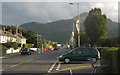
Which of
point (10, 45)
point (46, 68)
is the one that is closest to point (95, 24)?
point (46, 68)

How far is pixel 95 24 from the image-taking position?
54625mm

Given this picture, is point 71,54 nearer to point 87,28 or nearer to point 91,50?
point 91,50

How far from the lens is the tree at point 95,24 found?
54.9 metres

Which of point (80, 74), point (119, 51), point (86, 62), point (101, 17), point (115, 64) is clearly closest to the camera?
point (119, 51)

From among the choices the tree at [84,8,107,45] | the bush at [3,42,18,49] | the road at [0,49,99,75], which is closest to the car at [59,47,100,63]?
the road at [0,49,99,75]

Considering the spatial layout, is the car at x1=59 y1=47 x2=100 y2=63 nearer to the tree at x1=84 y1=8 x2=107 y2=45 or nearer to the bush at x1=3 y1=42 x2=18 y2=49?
the tree at x1=84 y1=8 x2=107 y2=45

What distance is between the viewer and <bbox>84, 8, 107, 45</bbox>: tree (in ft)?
180

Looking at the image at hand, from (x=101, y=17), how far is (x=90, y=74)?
37893mm

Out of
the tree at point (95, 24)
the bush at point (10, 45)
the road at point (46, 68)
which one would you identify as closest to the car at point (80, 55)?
the road at point (46, 68)

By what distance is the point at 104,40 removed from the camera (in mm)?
60250

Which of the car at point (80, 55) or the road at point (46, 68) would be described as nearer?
the road at point (46, 68)

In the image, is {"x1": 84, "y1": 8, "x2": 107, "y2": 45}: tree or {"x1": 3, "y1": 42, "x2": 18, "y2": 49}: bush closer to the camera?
{"x1": 84, "y1": 8, "x2": 107, "y2": 45}: tree

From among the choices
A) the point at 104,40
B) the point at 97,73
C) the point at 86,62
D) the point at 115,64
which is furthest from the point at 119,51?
the point at 104,40

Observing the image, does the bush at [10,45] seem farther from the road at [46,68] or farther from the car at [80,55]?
the car at [80,55]
